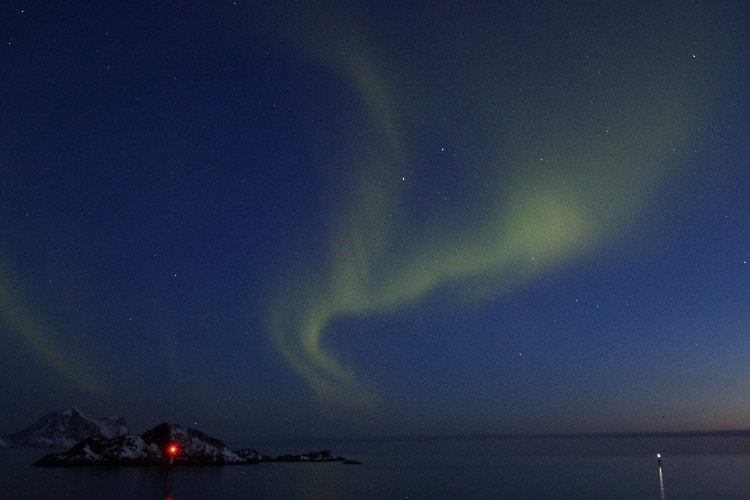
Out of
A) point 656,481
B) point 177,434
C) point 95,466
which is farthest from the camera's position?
point 177,434

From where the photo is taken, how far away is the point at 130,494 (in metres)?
95.6

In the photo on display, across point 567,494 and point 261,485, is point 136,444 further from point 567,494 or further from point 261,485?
point 567,494

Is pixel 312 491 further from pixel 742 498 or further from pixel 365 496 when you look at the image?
pixel 742 498

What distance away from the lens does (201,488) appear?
108875mm

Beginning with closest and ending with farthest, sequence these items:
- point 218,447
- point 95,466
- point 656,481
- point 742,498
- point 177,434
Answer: point 742,498 < point 656,481 < point 95,466 < point 177,434 < point 218,447

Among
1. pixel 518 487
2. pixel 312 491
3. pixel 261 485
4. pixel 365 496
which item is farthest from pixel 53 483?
pixel 518 487

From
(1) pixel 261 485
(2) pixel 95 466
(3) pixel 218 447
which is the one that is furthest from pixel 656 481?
(2) pixel 95 466

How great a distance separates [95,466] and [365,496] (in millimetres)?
106465

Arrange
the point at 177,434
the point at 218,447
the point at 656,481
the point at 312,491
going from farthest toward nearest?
1. the point at 218,447
2. the point at 177,434
3. the point at 656,481
4. the point at 312,491

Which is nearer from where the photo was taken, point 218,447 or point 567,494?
point 567,494

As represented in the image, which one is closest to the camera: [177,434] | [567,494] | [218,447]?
[567,494]

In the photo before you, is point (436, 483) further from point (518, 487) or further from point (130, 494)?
point (130, 494)

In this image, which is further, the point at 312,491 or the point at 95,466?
the point at 95,466

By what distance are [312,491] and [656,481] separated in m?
70.6
